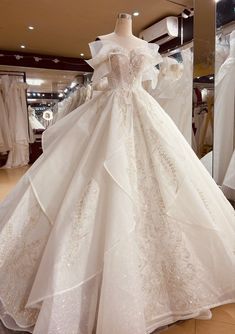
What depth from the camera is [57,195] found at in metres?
0.98

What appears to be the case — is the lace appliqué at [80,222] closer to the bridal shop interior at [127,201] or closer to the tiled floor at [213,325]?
Result: the bridal shop interior at [127,201]

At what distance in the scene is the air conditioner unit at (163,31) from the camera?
1.76 meters

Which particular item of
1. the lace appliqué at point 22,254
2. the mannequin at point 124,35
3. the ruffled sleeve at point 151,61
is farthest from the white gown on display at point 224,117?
the lace appliqué at point 22,254

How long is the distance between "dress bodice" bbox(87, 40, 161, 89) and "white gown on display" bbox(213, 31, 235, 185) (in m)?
0.63

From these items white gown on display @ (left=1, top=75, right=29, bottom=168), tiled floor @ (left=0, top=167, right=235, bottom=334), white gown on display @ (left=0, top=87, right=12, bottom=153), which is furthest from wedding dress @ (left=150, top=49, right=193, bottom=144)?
white gown on display @ (left=0, top=87, right=12, bottom=153)

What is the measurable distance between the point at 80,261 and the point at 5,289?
→ 35cm

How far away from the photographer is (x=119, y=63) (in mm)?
1111

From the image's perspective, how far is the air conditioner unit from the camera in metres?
1.76

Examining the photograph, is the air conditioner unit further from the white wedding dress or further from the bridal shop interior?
the white wedding dress

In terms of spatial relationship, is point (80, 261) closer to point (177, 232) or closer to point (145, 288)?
point (145, 288)

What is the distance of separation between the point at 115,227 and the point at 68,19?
6.14 feet

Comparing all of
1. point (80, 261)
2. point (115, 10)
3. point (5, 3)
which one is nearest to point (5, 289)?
point (80, 261)

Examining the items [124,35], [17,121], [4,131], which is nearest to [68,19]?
[124,35]

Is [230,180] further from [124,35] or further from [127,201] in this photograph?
[124,35]
